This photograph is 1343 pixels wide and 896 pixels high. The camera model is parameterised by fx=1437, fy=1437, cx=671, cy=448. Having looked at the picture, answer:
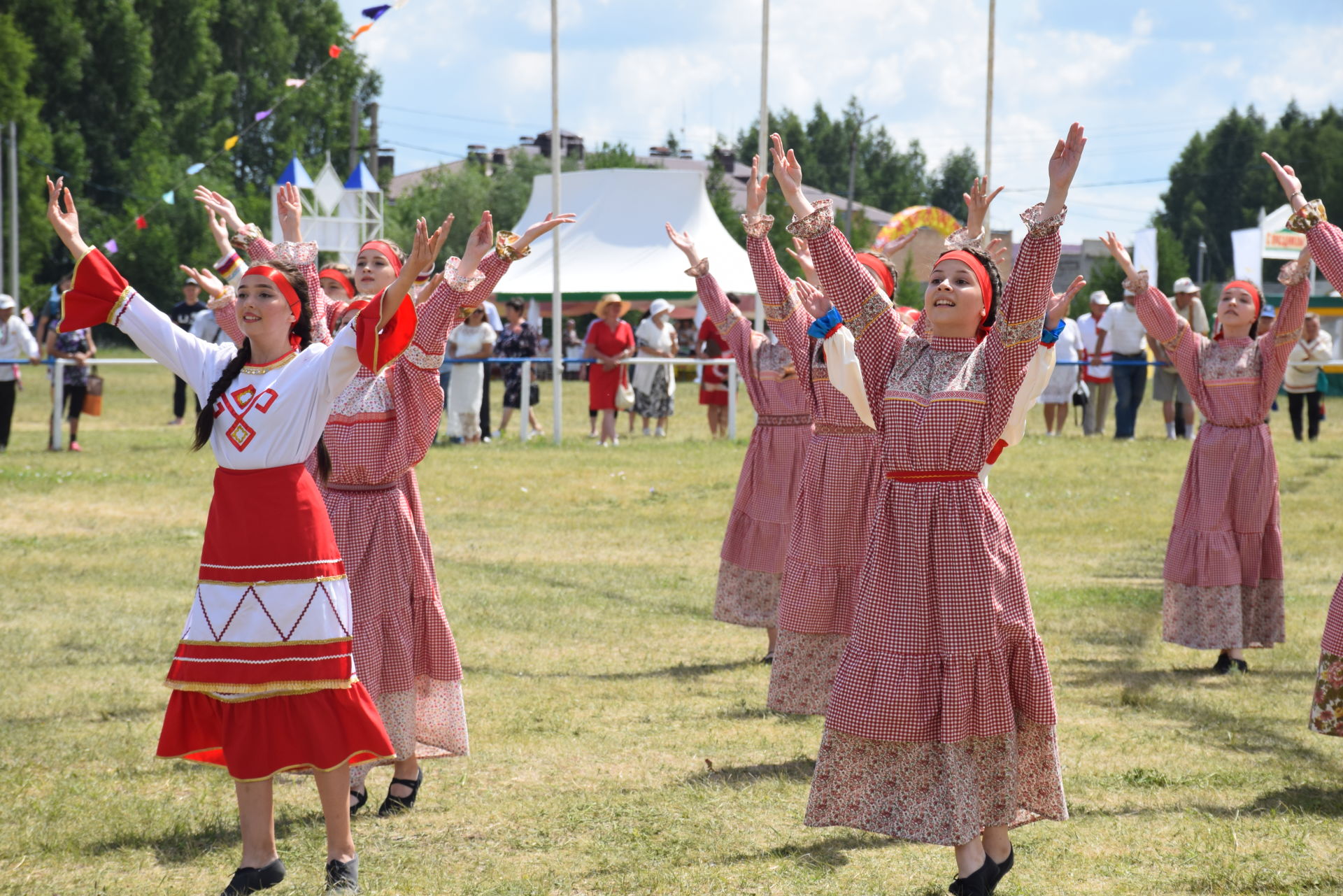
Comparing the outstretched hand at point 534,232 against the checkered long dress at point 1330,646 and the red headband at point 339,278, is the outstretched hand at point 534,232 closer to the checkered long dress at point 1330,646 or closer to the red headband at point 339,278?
the red headband at point 339,278

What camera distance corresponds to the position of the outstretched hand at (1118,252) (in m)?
6.46

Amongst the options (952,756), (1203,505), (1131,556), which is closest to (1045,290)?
(952,756)

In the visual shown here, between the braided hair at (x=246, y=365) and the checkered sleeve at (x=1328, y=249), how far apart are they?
365 cm

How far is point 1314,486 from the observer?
575 inches

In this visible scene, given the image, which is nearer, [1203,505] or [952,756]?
[952,756]

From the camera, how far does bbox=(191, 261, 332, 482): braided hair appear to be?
4.21m

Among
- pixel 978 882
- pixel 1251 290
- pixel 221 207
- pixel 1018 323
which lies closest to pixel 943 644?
pixel 978 882

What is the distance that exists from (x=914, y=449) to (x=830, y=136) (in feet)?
A: 353

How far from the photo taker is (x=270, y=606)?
13.5 ft

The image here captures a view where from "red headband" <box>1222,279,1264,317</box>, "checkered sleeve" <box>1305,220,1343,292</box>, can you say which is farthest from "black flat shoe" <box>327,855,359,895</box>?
"red headband" <box>1222,279,1264,317</box>

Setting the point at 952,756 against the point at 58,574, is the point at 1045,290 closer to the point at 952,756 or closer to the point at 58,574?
the point at 952,756

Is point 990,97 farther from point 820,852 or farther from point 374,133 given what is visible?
point 374,133

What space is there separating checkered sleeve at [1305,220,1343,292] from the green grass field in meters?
1.94

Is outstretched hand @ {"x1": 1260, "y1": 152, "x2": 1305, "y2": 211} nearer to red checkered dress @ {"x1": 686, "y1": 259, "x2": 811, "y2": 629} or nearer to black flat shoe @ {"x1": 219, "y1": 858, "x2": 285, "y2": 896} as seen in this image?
red checkered dress @ {"x1": 686, "y1": 259, "x2": 811, "y2": 629}
